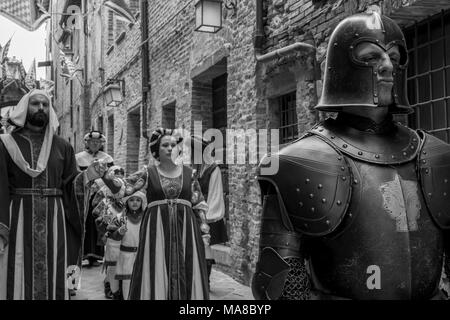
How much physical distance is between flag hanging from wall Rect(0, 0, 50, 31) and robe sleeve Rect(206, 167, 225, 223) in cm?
495

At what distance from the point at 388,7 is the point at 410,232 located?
118 inches

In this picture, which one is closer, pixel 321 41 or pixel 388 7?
pixel 388 7

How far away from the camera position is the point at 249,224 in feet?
21.8

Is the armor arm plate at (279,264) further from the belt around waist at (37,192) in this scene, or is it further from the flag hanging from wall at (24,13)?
the flag hanging from wall at (24,13)

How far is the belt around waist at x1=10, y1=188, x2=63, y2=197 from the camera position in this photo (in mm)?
3987

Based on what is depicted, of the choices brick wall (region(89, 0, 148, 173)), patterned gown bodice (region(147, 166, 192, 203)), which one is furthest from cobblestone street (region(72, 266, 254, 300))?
brick wall (region(89, 0, 148, 173))

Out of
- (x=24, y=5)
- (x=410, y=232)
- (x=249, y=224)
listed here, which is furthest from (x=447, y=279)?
(x=24, y=5)

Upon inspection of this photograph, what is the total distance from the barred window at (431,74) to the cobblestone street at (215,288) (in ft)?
9.39

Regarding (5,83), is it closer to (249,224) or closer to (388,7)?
(249,224)

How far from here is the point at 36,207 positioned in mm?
4004

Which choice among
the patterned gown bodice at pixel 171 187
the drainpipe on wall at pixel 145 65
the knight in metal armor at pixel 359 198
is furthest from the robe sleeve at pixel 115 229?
the drainpipe on wall at pixel 145 65

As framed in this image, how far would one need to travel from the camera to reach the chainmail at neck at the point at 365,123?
1.94m

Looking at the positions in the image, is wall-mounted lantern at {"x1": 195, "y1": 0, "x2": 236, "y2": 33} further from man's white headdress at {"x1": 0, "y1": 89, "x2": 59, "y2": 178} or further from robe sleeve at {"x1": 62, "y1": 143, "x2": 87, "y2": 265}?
robe sleeve at {"x1": 62, "y1": 143, "x2": 87, "y2": 265}

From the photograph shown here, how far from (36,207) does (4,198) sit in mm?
277
